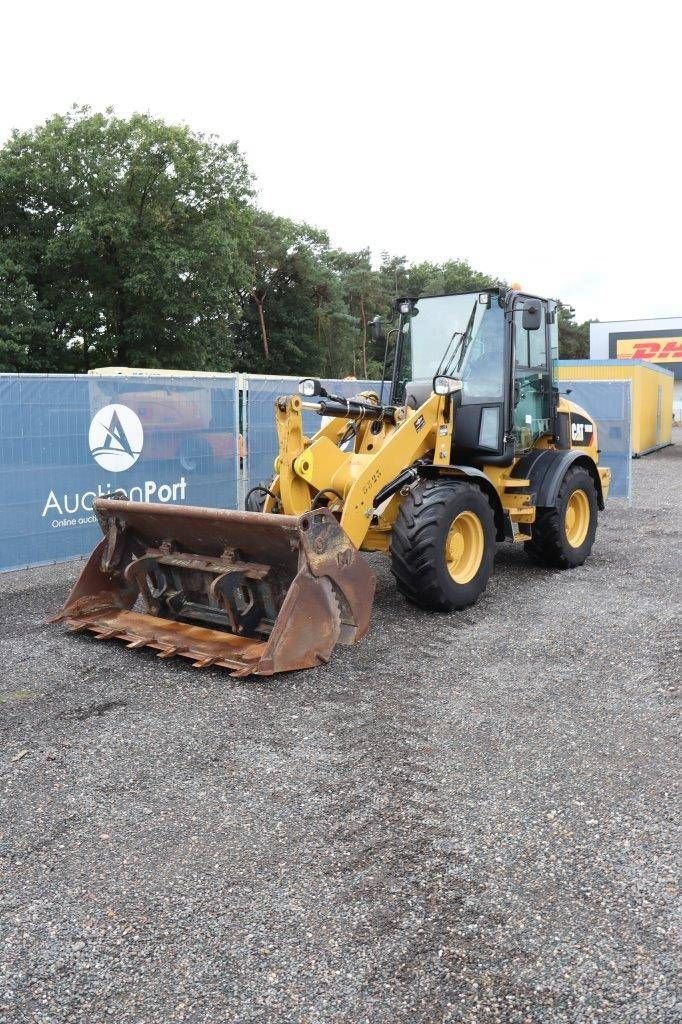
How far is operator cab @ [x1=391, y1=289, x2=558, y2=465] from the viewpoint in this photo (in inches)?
285

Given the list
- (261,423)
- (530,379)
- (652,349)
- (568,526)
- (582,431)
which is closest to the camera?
(530,379)

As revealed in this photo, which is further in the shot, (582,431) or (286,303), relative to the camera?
(286,303)

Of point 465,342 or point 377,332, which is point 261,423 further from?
point 465,342

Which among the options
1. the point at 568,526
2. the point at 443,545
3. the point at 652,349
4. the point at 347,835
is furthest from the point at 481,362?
the point at 652,349

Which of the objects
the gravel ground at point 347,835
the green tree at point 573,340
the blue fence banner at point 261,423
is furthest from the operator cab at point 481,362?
the green tree at point 573,340

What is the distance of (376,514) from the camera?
6125 mm

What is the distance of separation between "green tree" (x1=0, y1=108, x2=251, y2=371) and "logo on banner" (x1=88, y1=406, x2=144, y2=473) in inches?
694

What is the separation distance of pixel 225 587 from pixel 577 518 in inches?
182

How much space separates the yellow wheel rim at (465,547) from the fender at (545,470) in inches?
48.8

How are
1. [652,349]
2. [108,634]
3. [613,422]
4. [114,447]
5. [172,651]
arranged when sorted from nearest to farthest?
1. [172,651]
2. [108,634]
3. [114,447]
4. [613,422]
5. [652,349]

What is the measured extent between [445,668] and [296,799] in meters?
1.91

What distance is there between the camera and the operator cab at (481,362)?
725 centimetres

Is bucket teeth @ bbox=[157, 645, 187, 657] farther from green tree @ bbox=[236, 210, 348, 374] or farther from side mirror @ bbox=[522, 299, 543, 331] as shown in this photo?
green tree @ bbox=[236, 210, 348, 374]

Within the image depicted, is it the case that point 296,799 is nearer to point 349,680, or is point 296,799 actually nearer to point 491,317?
point 349,680
